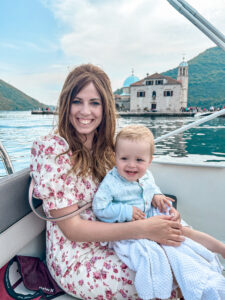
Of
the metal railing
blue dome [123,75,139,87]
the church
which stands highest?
blue dome [123,75,139,87]

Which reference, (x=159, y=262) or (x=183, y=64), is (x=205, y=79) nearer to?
(x=183, y=64)

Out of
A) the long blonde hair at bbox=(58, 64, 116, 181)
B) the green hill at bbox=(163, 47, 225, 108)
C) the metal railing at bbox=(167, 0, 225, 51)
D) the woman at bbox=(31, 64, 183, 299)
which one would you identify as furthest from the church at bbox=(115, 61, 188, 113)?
the woman at bbox=(31, 64, 183, 299)

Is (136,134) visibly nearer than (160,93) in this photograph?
Yes

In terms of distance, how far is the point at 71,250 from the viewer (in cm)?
97

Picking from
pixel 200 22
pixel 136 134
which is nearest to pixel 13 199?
pixel 136 134

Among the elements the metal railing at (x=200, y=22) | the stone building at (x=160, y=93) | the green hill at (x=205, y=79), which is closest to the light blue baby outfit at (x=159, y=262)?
the metal railing at (x=200, y=22)

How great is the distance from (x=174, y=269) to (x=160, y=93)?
5029 centimetres

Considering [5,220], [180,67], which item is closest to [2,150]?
[5,220]

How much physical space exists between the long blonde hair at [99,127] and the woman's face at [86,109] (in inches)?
0.8

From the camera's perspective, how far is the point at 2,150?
4.72ft

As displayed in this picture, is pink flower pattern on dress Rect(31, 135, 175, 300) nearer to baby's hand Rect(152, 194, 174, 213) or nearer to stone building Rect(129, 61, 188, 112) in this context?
baby's hand Rect(152, 194, 174, 213)

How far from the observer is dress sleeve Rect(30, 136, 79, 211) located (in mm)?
877

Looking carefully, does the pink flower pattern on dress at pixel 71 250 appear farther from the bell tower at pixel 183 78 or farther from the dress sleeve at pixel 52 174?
the bell tower at pixel 183 78

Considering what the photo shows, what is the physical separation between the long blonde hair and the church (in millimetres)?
47041
